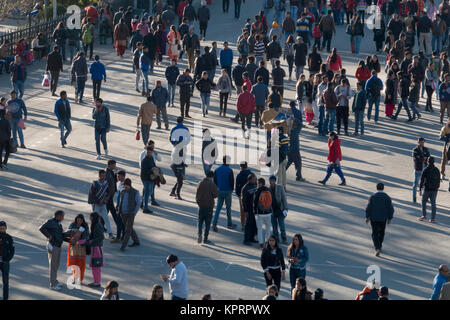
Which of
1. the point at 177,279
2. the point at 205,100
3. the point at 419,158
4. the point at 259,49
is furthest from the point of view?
the point at 259,49

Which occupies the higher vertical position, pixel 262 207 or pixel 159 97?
pixel 159 97

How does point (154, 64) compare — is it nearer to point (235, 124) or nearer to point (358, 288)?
point (235, 124)

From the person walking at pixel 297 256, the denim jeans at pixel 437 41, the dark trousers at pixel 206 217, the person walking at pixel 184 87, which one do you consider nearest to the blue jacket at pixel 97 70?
the person walking at pixel 184 87

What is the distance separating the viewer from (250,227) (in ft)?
65.6

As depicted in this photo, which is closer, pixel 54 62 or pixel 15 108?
pixel 15 108

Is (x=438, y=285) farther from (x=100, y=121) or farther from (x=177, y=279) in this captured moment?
(x=100, y=121)

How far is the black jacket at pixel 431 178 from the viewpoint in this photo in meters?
21.4

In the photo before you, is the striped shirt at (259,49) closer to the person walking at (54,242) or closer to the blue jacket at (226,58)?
the blue jacket at (226,58)

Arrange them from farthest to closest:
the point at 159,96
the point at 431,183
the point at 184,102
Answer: the point at 184,102 < the point at 159,96 < the point at 431,183

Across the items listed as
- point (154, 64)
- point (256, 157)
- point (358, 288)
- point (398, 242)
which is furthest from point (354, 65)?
point (358, 288)

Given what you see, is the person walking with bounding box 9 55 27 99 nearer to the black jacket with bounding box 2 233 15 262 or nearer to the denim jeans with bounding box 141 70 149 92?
the denim jeans with bounding box 141 70 149 92

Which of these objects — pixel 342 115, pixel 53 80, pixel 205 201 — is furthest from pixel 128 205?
pixel 53 80

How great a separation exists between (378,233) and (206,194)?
10.2 feet

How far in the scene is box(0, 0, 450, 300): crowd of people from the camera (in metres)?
17.8
